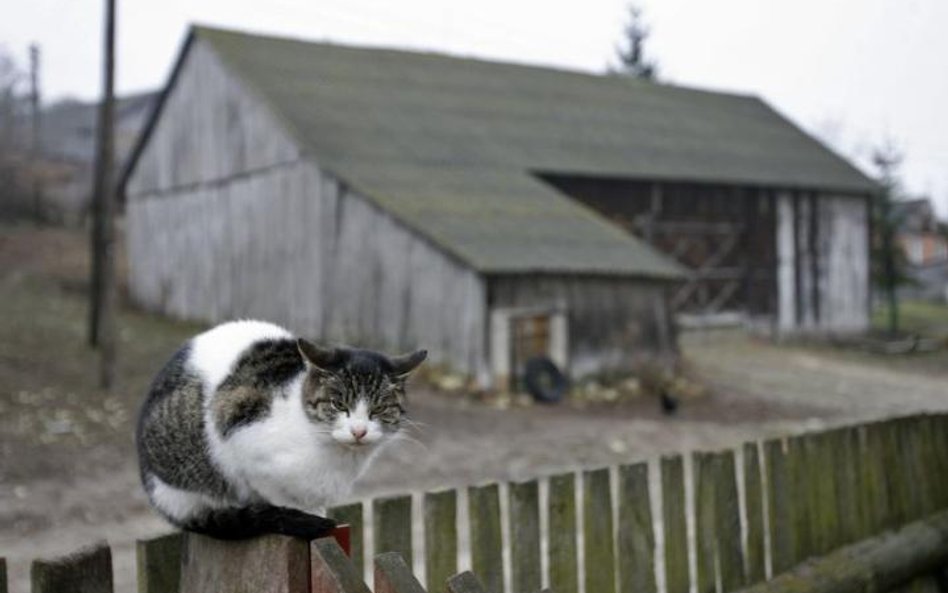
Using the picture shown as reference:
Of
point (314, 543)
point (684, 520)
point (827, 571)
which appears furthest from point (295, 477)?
point (827, 571)

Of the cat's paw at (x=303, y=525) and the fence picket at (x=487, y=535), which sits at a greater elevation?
the cat's paw at (x=303, y=525)

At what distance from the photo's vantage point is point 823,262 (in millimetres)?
30484

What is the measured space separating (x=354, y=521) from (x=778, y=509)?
1.82m

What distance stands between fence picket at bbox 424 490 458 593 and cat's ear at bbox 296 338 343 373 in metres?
0.49

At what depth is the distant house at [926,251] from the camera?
55781mm

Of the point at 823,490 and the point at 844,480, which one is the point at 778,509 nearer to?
the point at 823,490

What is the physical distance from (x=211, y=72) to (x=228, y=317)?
18.9 ft

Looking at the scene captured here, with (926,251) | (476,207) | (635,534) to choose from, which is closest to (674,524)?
(635,534)

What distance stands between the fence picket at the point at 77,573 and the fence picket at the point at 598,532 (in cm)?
152

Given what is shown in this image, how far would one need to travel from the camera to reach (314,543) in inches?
83.2

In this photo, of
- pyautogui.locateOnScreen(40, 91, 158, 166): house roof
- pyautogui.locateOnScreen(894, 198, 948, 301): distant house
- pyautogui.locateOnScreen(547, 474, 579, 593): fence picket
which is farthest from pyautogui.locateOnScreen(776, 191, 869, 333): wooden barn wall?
pyautogui.locateOnScreen(40, 91, 158, 166): house roof

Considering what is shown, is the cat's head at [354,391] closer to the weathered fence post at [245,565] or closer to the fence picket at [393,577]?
the weathered fence post at [245,565]

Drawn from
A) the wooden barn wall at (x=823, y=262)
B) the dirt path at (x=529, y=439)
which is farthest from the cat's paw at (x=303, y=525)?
the wooden barn wall at (x=823, y=262)

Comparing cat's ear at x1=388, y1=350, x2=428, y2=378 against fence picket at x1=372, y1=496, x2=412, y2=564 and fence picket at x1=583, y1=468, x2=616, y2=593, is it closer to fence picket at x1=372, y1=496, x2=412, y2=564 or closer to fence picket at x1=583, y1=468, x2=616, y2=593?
fence picket at x1=372, y1=496, x2=412, y2=564
